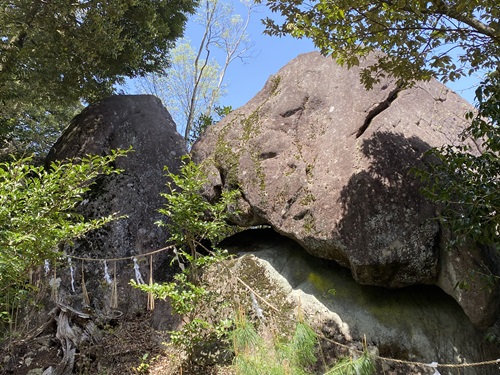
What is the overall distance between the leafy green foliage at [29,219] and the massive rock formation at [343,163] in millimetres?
2694

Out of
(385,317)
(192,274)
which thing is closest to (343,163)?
(385,317)

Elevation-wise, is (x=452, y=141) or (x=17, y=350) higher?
(x=452, y=141)

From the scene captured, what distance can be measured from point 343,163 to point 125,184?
13.8 ft

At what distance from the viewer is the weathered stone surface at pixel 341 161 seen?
495 cm

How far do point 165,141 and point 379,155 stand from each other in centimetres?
466

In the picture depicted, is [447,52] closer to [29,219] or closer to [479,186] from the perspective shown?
[479,186]

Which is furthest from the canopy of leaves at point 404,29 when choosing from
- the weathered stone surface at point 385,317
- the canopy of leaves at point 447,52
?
the weathered stone surface at point 385,317

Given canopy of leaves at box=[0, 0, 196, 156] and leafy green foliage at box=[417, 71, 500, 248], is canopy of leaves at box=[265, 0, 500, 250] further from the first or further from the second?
canopy of leaves at box=[0, 0, 196, 156]

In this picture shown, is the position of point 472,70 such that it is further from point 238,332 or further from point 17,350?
point 17,350

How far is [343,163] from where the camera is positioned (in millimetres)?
5594

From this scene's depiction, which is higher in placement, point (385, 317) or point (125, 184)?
point (125, 184)

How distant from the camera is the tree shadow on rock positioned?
4852mm

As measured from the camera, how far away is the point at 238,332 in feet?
12.6

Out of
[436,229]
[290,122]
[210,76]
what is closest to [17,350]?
[290,122]
